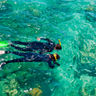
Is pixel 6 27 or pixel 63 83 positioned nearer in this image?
pixel 63 83

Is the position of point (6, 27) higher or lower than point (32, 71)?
higher

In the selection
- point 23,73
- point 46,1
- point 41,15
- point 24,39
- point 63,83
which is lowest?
point 63,83

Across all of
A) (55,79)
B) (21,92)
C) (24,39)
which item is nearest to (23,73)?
(21,92)

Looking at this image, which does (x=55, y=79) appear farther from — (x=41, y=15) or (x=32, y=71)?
(x=41, y=15)

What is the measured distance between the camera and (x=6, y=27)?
9.01 meters

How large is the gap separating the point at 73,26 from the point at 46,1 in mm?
5325

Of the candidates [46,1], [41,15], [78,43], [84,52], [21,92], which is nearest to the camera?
[21,92]

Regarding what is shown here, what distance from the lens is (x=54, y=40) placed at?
28.6 ft

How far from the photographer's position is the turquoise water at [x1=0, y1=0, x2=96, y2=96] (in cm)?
619

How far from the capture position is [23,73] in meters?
6.41

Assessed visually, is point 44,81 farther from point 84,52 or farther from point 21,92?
point 84,52

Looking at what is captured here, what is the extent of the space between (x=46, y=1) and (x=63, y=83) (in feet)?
32.9

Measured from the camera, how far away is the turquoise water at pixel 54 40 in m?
6.19

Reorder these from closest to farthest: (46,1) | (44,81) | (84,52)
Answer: (44,81) < (84,52) < (46,1)
